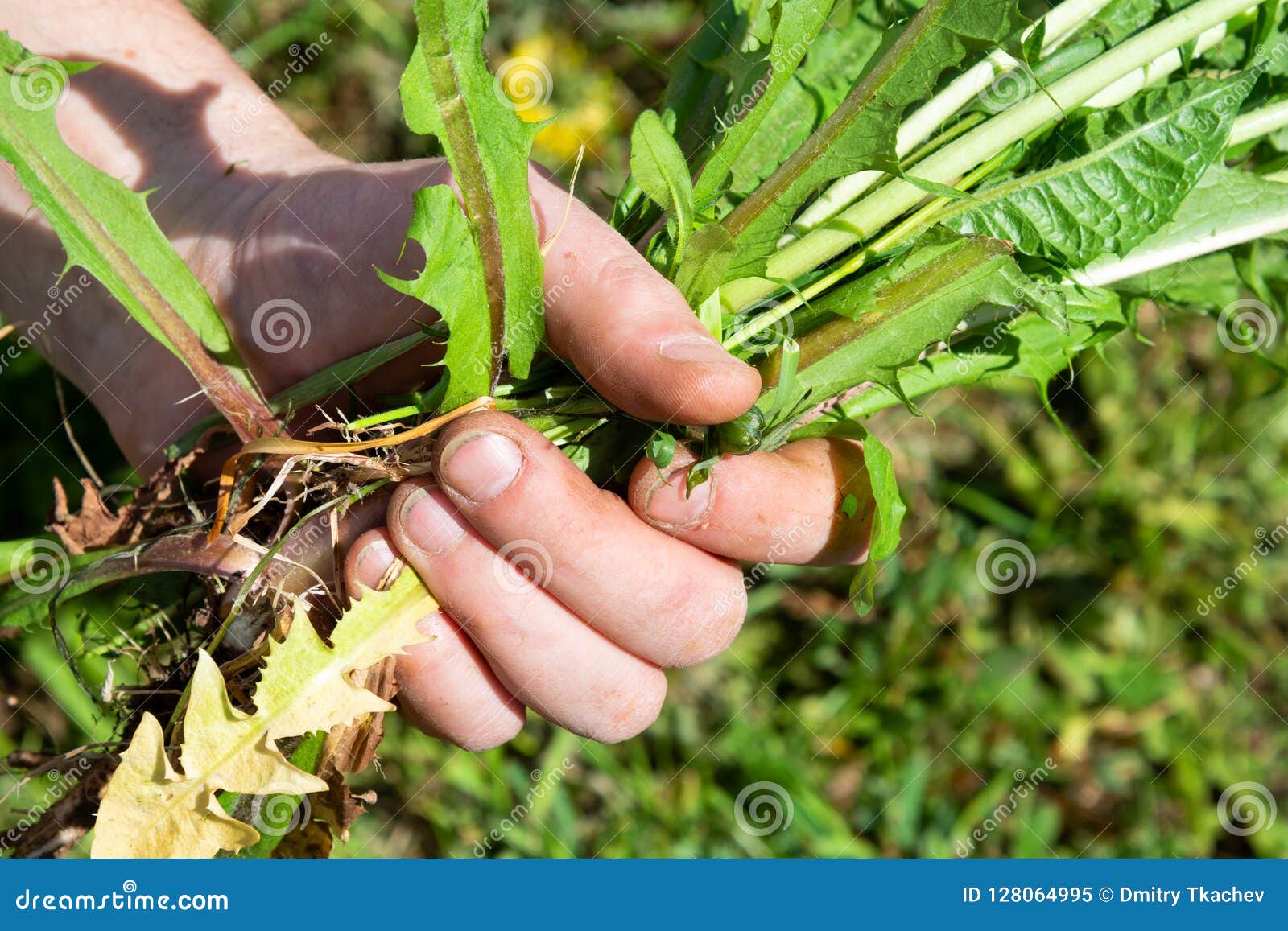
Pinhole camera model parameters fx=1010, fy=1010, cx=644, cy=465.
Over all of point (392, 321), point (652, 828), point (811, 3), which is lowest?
point (652, 828)

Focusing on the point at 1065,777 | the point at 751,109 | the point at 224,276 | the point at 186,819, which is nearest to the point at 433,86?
the point at 751,109

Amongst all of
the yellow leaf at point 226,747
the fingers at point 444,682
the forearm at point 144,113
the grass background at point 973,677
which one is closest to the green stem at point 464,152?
the fingers at point 444,682

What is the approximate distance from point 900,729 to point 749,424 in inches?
64.5

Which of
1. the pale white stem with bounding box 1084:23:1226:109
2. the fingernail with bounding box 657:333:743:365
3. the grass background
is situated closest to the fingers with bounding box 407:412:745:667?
the fingernail with bounding box 657:333:743:365

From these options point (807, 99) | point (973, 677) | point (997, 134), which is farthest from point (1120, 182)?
point (973, 677)

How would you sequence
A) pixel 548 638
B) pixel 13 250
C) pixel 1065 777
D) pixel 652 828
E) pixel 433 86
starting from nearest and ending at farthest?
1. pixel 433 86
2. pixel 548 638
3. pixel 13 250
4. pixel 652 828
5. pixel 1065 777

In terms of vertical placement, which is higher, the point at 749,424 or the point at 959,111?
the point at 959,111

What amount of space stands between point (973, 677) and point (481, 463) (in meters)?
1.92

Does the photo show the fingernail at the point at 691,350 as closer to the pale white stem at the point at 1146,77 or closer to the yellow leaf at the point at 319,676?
the yellow leaf at the point at 319,676

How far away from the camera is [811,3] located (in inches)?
47.3

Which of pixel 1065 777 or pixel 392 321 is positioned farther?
pixel 1065 777

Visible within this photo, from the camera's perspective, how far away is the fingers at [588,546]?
125 cm

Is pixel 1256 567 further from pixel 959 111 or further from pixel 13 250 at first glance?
pixel 13 250

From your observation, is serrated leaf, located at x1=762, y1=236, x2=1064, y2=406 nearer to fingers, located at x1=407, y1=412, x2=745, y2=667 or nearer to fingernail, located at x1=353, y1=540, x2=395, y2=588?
fingers, located at x1=407, y1=412, x2=745, y2=667
